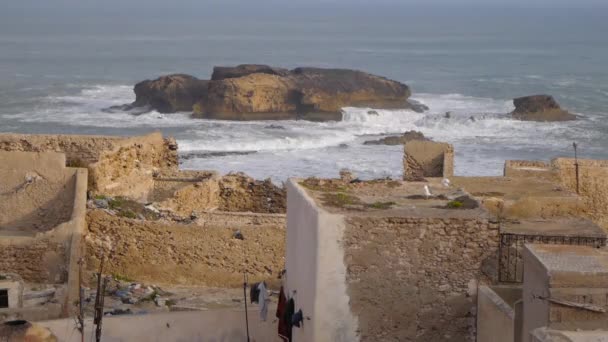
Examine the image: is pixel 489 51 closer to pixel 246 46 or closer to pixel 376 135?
pixel 246 46

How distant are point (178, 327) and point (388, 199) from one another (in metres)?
2.88

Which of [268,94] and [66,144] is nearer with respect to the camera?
[66,144]

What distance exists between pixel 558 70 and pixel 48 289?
79.3m

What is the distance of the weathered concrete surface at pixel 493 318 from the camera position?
9812 mm

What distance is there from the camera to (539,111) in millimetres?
60188

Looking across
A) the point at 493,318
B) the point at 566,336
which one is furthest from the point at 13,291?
the point at 566,336

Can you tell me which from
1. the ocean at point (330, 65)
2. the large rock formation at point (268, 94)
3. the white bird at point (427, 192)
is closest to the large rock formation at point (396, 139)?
the ocean at point (330, 65)

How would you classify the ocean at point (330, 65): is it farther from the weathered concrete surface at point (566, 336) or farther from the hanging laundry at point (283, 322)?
the weathered concrete surface at point (566, 336)

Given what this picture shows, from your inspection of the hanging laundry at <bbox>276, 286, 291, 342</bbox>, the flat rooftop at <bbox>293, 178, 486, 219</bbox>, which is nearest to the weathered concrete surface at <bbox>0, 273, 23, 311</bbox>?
the hanging laundry at <bbox>276, 286, 291, 342</bbox>

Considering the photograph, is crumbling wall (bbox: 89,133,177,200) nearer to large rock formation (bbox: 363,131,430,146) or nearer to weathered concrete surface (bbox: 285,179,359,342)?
weathered concrete surface (bbox: 285,179,359,342)

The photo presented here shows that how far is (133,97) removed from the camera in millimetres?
70250

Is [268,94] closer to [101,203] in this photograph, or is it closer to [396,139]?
[396,139]

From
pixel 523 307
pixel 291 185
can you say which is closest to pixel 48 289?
pixel 291 185

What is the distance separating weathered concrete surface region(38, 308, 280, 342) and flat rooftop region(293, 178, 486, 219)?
1.83 m
